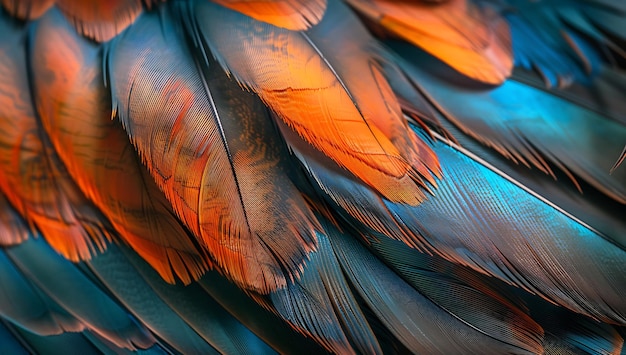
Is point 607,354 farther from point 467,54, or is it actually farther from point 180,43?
point 180,43

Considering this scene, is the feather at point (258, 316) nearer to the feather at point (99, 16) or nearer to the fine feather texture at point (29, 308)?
the fine feather texture at point (29, 308)

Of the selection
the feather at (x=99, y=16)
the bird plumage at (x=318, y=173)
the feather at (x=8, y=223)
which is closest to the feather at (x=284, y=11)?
the bird plumage at (x=318, y=173)

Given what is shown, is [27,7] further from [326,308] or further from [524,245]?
[524,245]

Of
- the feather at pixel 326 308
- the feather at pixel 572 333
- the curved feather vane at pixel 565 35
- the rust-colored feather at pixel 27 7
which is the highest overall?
the rust-colored feather at pixel 27 7

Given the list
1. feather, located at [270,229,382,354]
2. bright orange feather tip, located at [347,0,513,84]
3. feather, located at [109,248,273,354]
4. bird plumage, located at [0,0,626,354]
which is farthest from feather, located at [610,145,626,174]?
feather, located at [109,248,273,354]

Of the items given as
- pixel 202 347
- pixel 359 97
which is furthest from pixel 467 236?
pixel 202 347

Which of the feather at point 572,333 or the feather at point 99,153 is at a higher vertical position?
the feather at point 99,153
